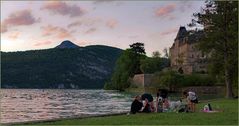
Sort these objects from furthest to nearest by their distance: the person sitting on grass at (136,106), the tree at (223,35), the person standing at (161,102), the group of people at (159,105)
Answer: the tree at (223,35) < the person standing at (161,102) < the group of people at (159,105) < the person sitting on grass at (136,106)

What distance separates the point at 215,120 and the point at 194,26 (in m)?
32.4

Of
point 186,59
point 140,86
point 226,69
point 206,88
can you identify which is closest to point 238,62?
point 226,69

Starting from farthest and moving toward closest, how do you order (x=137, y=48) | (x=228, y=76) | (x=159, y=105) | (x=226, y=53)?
(x=137, y=48) → (x=228, y=76) → (x=226, y=53) → (x=159, y=105)

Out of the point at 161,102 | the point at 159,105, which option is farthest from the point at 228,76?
the point at 159,105

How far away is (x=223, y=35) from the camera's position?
49469 millimetres

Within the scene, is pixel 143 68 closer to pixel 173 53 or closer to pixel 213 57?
pixel 173 53

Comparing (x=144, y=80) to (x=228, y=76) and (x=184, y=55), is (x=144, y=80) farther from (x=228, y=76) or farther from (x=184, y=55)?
(x=228, y=76)

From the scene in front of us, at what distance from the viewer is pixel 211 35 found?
50000 mm

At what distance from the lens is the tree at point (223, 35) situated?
4941 cm

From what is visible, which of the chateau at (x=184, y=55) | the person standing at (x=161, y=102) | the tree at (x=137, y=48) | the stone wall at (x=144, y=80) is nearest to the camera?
the person standing at (x=161, y=102)

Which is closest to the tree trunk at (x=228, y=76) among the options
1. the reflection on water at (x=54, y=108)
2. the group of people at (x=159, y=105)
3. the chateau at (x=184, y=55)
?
the reflection on water at (x=54, y=108)

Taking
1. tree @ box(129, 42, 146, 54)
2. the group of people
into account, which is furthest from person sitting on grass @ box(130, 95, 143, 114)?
tree @ box(129, 42, 146, 54)

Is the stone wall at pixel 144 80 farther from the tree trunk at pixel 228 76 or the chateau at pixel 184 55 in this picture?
the tree trunk at pixel 228 76

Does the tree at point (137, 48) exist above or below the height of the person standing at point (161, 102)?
above
